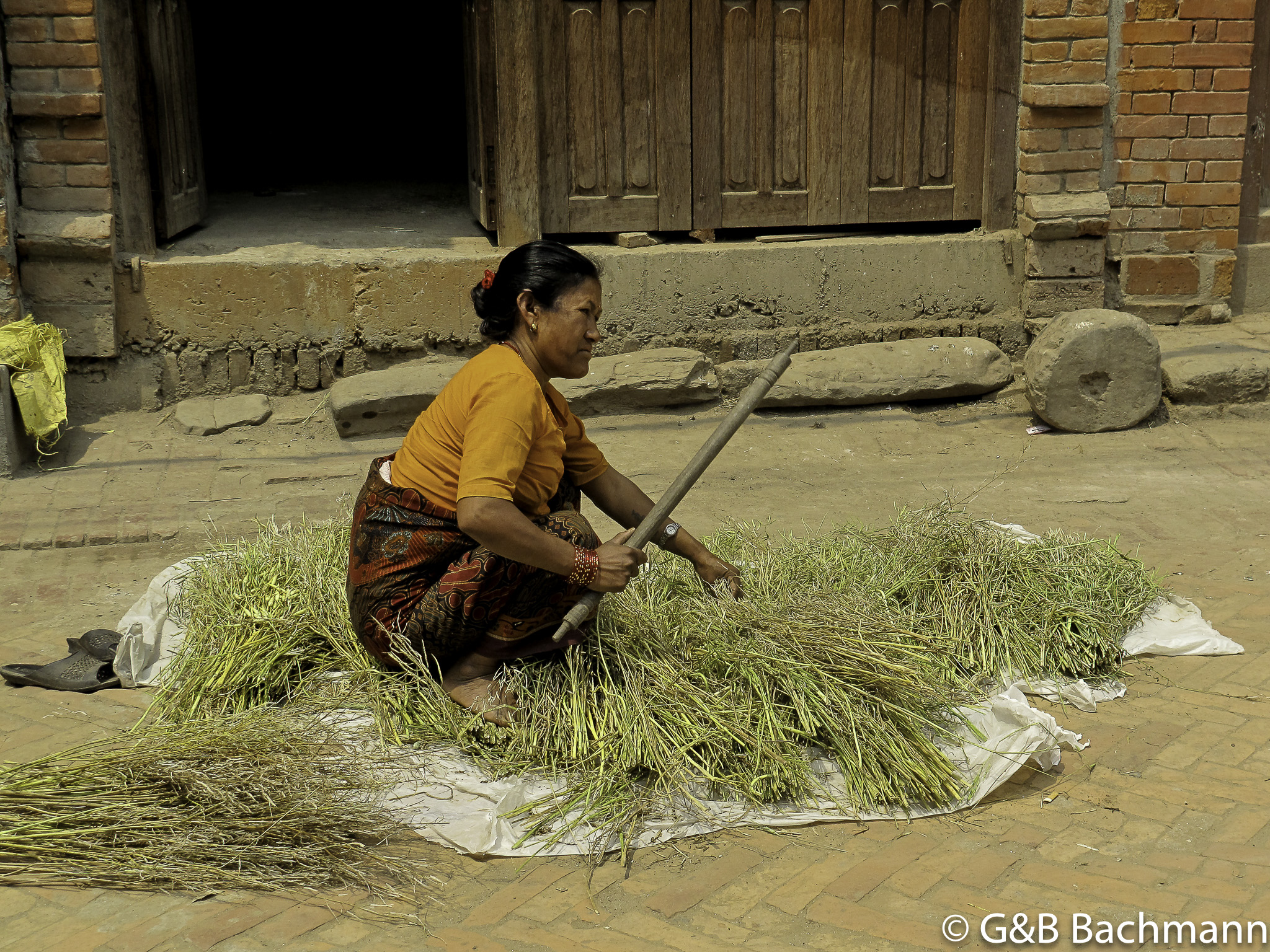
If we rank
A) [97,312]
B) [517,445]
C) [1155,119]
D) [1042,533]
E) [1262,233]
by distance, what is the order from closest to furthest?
[517,445]
[1042,533]
[97,312]
[1155,119]
[1262,233]

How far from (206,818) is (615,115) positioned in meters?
4.80

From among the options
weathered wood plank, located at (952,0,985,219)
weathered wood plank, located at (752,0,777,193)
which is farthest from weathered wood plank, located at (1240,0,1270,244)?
weathered wood plank, located at (752,0,777,193)

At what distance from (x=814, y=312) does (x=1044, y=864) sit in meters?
4.42

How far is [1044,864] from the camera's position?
261cm

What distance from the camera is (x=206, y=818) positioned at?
8.57 feet

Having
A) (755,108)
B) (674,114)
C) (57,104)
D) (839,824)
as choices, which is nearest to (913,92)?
(755,108)

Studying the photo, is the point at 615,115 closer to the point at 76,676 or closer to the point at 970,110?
the point at 970,110

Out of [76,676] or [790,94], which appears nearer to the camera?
[76,676]

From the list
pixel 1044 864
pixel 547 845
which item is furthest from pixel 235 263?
pixel 1044 864

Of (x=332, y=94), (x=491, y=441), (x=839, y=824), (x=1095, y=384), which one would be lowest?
(x=839, y=824)

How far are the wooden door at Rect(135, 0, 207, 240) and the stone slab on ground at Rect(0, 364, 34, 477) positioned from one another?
4.29 ft

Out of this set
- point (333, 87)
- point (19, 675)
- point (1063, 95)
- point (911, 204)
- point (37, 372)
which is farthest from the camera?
point (333, 87)

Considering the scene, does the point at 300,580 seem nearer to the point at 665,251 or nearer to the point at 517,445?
the point at 517,445

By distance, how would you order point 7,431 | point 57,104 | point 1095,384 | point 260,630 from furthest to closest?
point 1095,384
point 57,104
point 7,431
point 260,630
